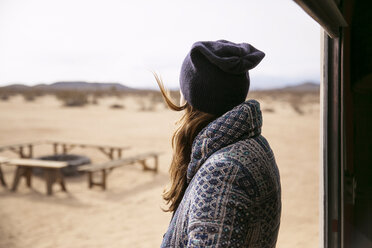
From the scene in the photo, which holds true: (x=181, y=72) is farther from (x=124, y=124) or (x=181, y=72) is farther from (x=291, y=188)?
(x=124, y=124)

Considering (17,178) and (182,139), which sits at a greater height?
(182,139)

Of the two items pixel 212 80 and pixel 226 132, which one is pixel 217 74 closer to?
pixel 212 80

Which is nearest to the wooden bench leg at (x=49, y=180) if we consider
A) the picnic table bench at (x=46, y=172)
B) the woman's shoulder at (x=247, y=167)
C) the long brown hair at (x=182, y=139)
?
the picnic table bench at (x=46, y=172)

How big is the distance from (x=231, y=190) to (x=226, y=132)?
7.0 inches

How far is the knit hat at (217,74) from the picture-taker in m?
1.05

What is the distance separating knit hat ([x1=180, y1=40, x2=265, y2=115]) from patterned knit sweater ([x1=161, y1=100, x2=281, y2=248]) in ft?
0.24

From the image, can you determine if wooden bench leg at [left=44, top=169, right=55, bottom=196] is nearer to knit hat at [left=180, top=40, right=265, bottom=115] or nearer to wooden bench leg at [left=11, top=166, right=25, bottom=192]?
wooden bench leg at [left=11, top=166, right=25, bottom=192]

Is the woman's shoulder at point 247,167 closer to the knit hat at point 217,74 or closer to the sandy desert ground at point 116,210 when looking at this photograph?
the knit hat at point 217,74

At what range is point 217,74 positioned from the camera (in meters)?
1.08

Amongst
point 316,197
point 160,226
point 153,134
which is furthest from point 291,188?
point 153,134

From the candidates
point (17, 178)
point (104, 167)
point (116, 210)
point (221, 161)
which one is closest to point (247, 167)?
point (221, 161)

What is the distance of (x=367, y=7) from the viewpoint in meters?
2.15

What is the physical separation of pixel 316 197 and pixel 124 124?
1283 cm

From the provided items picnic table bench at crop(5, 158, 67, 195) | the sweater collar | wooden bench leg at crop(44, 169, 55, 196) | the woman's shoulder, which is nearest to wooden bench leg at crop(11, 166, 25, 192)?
picnic table bench at crop(5, 158, 67, 195)
